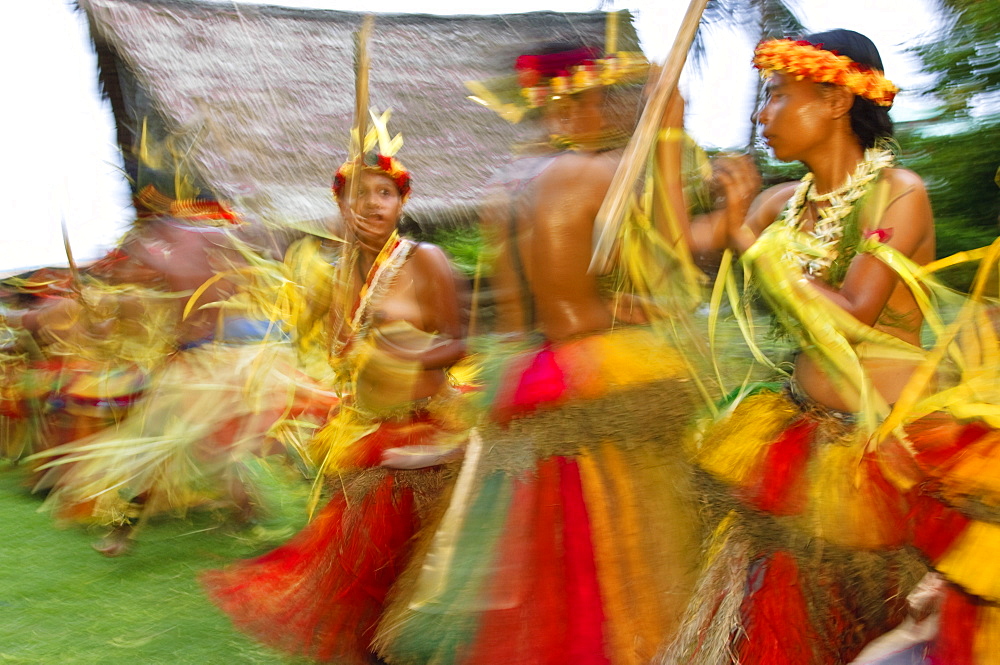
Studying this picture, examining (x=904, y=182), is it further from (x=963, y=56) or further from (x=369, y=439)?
(x=963, y=56)

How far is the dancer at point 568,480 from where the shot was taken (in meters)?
2.01

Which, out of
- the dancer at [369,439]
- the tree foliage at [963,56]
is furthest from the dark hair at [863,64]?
the tree foliage at [963,56]

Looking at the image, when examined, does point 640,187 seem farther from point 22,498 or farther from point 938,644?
point 22,498

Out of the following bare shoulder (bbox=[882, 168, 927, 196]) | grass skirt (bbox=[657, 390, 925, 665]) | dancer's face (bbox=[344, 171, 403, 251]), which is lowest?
grass skirt (bbox=[657, 390, 925, 665])

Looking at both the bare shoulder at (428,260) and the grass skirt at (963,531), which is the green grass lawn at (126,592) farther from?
the grass skirt at (963,531)

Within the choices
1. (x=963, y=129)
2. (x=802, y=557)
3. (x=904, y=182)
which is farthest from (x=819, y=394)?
(x=963, y=129)

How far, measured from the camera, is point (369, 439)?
2.83 metres

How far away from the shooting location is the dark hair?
2053mm

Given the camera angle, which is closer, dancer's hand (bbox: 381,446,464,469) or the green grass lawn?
dancer's hand (bbox: 381,446,464,469)

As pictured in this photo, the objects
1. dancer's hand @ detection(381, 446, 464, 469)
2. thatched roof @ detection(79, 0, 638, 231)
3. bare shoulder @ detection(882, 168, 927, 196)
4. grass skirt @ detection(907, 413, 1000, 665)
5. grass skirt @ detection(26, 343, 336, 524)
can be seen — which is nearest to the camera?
grass skirt @ detection(907, 413, 1000, 665)

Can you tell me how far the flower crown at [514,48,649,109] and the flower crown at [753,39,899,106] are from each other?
35 centimetres

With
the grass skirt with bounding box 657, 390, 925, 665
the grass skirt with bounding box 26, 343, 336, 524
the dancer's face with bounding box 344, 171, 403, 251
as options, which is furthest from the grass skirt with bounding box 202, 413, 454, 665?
the grass skirt with bounding box 657, 390, 925, 665

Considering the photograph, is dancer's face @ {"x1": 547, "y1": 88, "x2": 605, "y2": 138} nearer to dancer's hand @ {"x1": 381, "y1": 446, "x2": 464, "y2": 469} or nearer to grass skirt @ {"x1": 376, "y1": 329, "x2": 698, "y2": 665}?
grass skirt @ {"x1": 376, "y1": 329, "x2": 698, "y2": 665}

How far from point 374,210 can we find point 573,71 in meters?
1.13
